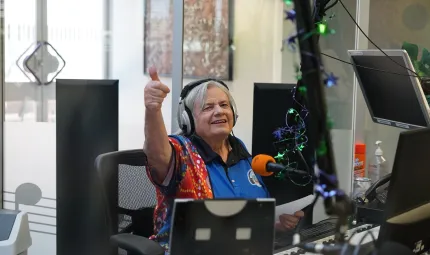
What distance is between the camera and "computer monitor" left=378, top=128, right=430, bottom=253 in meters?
1.24

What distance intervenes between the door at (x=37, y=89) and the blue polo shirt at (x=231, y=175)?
1331mm

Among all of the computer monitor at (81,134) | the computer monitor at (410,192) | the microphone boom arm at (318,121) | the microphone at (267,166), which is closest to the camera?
the microphone boom arm at (318,121)

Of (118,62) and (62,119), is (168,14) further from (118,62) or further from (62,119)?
(62,119)

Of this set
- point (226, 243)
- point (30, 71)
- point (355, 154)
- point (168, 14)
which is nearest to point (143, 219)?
point (226, 243)

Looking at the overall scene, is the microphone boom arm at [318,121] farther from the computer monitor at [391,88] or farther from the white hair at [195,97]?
the white hair at [195,97]

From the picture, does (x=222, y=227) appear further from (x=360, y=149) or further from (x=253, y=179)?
(x=360, y=149)

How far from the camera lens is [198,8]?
3.59 meters

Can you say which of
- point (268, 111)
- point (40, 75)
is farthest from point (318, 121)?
point (40, 75)

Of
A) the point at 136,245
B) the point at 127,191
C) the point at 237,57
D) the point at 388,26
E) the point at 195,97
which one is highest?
the point at 388,26

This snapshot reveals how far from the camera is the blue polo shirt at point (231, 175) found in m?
2.09

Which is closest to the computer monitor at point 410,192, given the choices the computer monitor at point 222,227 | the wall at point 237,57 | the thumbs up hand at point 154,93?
the computer monitor at point 222,227

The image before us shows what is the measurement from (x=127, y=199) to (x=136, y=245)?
340 mm

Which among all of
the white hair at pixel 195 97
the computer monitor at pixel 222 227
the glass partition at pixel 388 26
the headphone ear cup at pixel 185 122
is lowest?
the computer monitor at pixel 222 227

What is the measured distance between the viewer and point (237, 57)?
12.6 feet
